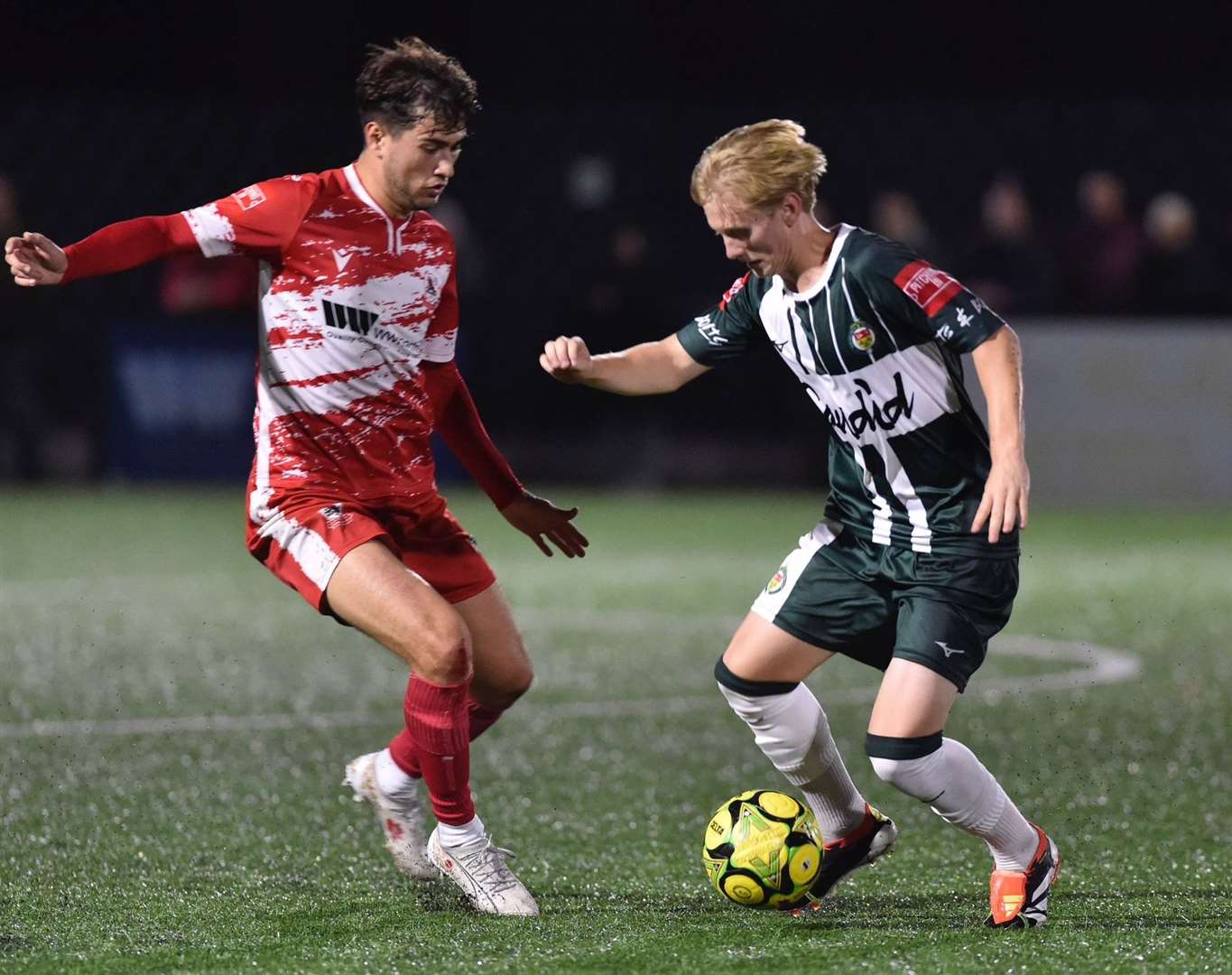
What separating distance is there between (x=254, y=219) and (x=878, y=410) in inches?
63.9

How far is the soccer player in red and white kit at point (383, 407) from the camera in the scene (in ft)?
16.0

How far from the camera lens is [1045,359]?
15.5 meters

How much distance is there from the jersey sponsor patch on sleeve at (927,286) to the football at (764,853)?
126 centimetres

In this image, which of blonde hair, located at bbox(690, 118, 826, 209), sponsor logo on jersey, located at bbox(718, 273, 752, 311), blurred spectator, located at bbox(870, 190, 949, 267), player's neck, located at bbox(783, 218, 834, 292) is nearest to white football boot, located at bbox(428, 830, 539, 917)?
sponsor logo on jersey, located at bbox(718, 273, 752, 311)

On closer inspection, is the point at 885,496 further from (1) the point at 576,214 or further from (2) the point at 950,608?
(1) the point at 576,214

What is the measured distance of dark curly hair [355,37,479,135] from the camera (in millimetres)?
5012

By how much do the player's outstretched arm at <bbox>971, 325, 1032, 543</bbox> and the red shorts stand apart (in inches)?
58.0

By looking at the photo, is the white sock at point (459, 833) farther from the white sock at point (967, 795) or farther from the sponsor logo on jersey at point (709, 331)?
the sponsor logo on jersey at point (709, 331)

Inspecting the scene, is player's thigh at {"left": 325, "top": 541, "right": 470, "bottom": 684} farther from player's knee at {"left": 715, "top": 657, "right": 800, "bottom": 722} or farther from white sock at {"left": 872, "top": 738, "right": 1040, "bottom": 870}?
white sock at {"left": 872, "top": 738, "right": 1040, "bottom": 870}

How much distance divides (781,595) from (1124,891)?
3.70 feet

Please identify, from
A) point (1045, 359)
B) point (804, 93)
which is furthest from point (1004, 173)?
point (804, 93)

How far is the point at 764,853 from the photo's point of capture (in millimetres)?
4730

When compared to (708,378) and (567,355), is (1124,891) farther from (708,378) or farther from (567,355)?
(708,378)

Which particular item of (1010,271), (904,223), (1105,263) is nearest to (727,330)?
(904,223)
